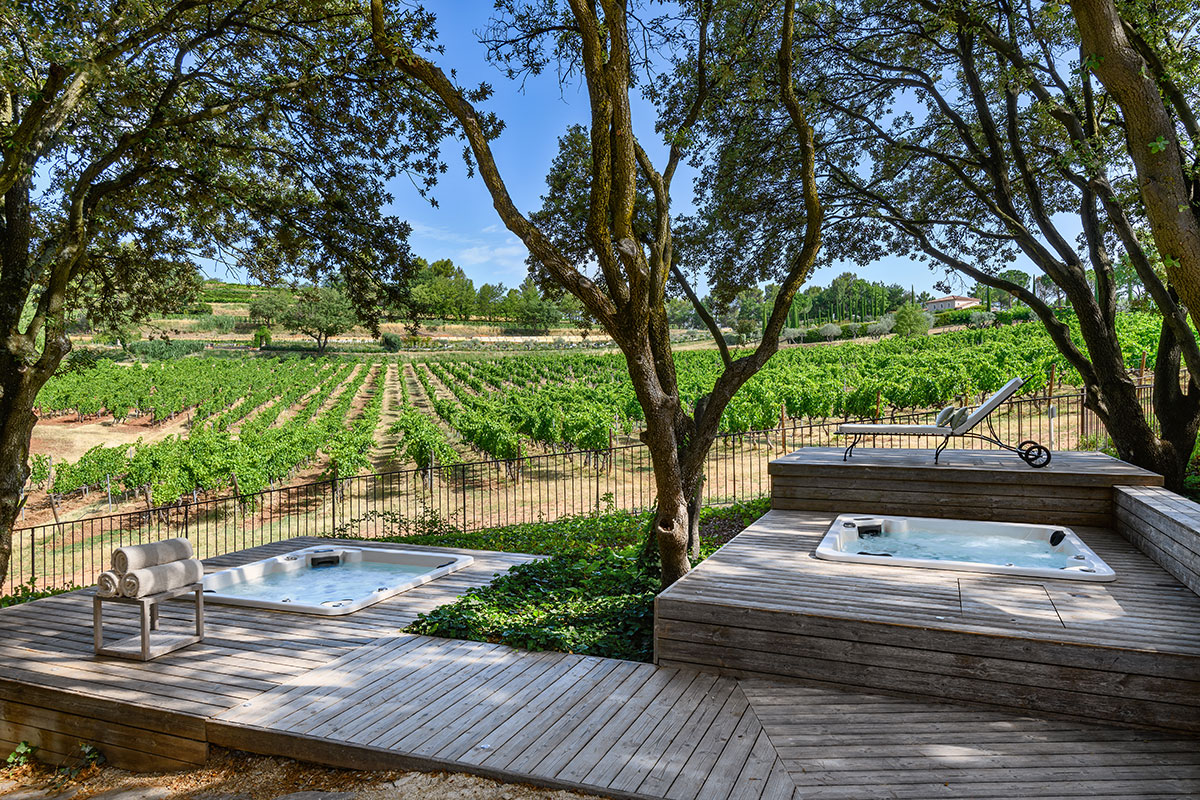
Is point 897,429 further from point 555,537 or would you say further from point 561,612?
point 555,537

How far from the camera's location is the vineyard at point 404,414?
42.0 feet

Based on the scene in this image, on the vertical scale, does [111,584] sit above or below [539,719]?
above

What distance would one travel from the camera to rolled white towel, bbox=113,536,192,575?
418 centimetres

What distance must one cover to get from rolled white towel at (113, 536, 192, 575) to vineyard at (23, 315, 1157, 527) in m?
4.61

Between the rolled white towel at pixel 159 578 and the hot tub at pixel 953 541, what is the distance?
4.21 m

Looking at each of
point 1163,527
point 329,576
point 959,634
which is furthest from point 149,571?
point 1163,527

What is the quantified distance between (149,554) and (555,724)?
2.92m

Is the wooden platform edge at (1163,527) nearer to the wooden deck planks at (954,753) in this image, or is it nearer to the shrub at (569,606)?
the wooden deck planks at (954,753)

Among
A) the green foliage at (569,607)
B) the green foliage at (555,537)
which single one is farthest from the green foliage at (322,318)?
the green foliage at (569,607)

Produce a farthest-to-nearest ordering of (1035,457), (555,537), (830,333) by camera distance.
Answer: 1. (830,333)
2. (555,537)
3. (1035,457)

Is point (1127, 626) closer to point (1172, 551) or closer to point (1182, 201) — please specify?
point (1172, 551)

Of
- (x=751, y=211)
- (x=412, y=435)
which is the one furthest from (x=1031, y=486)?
(x=412, y=435)

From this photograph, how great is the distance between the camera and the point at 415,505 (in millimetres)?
12562

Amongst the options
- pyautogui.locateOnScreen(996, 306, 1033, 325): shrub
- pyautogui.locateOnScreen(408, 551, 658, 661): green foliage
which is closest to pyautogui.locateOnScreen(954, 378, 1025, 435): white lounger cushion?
pyautogui.locateOnScreen(408, 551, 658, 661): green foliage
